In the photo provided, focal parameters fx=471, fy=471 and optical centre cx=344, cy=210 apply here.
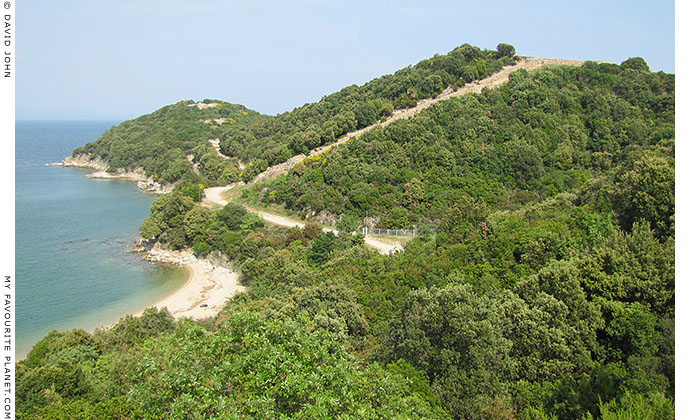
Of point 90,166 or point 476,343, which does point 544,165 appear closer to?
point 476,343

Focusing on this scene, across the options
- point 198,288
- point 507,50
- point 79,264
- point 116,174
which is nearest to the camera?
point 198,288

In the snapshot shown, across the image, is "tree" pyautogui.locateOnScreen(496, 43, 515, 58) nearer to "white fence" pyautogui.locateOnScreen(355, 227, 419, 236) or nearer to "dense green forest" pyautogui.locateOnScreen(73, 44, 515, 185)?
"dense green forest" pyautogui.locateOnScreen(73, 44, 515, 185)

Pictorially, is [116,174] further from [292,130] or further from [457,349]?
[457,349]

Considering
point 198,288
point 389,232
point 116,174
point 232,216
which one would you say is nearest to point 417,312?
point 198,288

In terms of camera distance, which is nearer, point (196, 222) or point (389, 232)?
point (389, 232)

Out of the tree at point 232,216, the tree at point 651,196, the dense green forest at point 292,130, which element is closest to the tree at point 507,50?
the dense green forest at point 292,130

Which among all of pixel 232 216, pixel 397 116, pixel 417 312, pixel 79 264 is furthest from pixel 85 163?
pixel 417 312

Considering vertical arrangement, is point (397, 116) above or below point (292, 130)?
above

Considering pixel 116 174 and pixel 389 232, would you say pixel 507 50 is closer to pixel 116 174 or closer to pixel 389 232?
pixel 389 232

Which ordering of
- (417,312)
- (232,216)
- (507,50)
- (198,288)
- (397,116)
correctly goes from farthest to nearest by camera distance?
(507,50), (397,116), (232,216), (198,288), (417,312)

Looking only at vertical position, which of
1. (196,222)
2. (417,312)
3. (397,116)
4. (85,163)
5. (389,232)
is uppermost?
(397,116)
